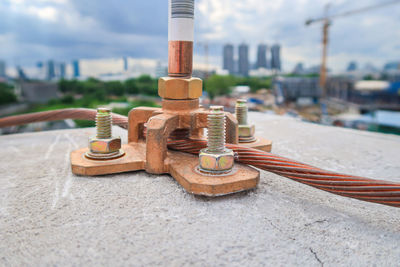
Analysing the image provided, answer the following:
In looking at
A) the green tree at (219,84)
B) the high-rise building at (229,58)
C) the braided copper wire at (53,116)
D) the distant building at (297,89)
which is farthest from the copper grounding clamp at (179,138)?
the high-rise building at (229,58)

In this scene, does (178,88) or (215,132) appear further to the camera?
(178,88)

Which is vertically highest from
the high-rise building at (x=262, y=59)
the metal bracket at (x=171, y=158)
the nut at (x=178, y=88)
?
the high-rise building at (x=262, y=59)

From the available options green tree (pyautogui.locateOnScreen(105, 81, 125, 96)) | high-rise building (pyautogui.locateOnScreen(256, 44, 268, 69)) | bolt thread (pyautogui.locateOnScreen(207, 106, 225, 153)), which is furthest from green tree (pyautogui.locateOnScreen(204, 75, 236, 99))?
bolt thread (pyautogui.locateOnScreen(207, 106, 225, 153))

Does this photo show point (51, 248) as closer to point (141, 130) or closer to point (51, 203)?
point (51, 203)

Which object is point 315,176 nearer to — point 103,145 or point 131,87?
point 103,145

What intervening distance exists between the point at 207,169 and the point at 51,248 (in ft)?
1.60

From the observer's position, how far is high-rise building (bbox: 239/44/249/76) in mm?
32062

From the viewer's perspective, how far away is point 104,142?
3.77 ft

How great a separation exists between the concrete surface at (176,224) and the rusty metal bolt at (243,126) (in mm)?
299

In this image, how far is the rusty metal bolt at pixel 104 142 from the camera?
3.77 ft

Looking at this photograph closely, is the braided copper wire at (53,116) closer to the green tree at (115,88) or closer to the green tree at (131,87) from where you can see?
the green tree at (115,88)

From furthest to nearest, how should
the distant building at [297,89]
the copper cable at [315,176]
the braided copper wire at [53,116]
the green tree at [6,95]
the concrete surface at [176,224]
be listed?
1. the distant building at [297,89]
2. the green tree at [6,95]
3. the braided copper wire at [53,116]
4. the copper cable at [315,176]
5. the concrete surface at [176,224]

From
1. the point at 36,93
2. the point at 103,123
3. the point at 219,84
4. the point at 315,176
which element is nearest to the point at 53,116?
the point at 103,123

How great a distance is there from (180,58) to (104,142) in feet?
1.46
